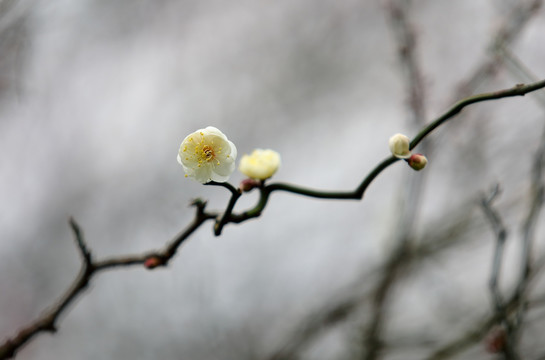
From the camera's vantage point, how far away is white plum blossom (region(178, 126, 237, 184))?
88 centimetres

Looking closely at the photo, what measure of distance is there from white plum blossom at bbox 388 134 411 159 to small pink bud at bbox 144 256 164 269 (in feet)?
1.63

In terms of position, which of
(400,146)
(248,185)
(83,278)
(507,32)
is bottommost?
(83,278)

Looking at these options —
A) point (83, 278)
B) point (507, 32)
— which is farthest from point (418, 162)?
point (507, 32)

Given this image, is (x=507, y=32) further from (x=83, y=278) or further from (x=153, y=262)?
(x=83, y=278)

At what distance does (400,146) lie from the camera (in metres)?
0.81

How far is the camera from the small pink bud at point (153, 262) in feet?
3.03

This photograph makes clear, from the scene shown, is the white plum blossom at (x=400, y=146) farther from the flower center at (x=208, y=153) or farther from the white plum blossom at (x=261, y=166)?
the flower center at (x=208, y=153)

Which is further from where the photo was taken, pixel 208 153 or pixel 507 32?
pixel 507 32

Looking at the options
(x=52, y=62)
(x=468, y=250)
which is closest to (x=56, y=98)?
(x=52, y=62)

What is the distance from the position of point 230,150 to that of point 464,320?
7.00ft

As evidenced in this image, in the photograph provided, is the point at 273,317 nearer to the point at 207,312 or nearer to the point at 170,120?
the point at 207,312

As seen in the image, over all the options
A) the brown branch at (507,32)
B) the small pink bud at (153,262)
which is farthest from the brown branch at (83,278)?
the brown branch at (507,32)

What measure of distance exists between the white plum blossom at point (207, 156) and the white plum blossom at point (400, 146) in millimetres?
297

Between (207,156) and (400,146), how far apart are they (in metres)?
0.36
